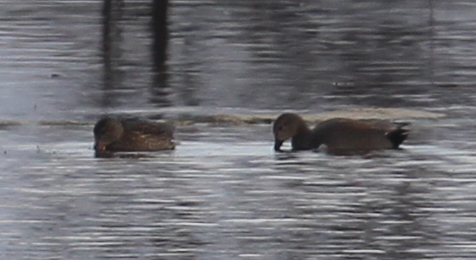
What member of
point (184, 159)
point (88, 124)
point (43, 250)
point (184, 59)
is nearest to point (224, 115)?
point (88, 124)

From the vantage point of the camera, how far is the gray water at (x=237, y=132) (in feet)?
29.8

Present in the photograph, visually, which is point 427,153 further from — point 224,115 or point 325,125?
point 224,115

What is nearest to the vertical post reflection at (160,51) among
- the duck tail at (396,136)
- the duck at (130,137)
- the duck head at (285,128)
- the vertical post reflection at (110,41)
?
the vertical post reflection at (110,41)

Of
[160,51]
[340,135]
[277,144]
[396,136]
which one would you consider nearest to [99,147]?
[277,144]

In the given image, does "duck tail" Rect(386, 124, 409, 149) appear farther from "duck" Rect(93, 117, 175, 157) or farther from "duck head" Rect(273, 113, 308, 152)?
"duck" Rect(93, 117, 175, 157)

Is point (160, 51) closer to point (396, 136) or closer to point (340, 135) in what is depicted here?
point (340, 135)

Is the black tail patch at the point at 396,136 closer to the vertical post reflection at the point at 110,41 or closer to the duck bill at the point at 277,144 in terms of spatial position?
the duck bill at the point at 277,144

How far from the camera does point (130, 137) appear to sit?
1259cm

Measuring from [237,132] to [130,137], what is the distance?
1.03m

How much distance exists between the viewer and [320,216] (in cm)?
970

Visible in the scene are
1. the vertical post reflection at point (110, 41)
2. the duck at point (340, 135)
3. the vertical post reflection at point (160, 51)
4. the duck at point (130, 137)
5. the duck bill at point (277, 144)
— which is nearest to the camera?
the duck at point (130, 137)

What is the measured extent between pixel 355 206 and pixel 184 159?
86.6 inches

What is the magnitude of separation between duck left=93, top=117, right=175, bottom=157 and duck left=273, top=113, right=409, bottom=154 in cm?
73

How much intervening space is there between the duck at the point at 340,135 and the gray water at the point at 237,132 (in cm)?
17
